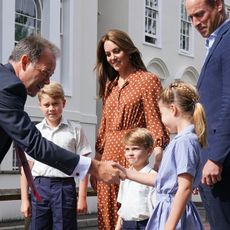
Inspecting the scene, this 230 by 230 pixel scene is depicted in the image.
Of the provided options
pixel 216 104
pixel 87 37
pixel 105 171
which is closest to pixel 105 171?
pixel 105 171

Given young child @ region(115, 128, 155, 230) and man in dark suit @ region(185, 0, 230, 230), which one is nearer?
man in dark suit @ region(185, 0, 230, 230)

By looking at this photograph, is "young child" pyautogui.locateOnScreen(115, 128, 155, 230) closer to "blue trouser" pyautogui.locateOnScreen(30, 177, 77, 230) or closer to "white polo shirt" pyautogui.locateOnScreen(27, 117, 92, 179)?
"blue trouser" pyautogui.locateOnScreen(30, 177, 77, 230)

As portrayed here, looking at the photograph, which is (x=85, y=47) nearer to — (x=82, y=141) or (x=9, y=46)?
(x=9, y=46)

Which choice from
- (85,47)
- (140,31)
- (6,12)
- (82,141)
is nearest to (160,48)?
(140,31)

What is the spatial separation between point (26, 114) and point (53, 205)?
2077 mm

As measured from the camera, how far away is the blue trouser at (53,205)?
6.13 metres

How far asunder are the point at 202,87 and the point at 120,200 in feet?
4.94

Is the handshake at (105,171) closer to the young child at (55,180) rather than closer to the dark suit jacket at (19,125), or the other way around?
the dark suit jacket at (19,125)

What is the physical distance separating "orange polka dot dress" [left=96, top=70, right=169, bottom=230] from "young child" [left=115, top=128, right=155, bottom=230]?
95mm

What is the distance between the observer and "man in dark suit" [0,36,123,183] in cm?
415

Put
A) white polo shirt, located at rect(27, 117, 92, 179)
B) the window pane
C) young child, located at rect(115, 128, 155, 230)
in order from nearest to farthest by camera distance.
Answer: young child, located at rect(115, 128, 155, 230)
white polo shirt, located at rect(27, 117, 92, 179)
the window pane

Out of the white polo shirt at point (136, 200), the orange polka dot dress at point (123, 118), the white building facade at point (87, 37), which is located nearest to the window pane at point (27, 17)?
the white building facade at point (87, 37)

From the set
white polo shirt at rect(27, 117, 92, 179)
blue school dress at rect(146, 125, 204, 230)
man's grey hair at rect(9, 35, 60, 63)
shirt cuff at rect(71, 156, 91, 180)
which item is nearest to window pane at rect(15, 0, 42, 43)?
white polo shirt at rect(27, 117, 92, 179)

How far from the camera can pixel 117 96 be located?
589 centimetres
